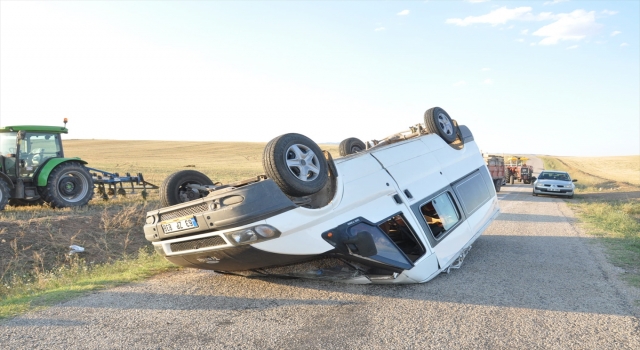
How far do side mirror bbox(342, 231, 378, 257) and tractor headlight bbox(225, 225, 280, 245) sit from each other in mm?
801

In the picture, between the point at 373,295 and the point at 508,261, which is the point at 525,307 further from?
the point at 508,261

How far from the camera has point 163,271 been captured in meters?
6.89

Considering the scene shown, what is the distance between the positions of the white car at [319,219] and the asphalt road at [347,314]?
12.2 inches

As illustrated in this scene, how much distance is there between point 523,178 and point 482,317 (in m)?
36.9

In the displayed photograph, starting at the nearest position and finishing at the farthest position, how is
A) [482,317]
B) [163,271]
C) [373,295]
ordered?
[482,317] < [373,295] < [163,271]

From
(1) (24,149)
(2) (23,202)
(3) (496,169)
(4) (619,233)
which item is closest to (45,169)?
(1) (24,149)

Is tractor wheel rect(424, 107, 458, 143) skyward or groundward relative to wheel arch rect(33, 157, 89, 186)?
skyward

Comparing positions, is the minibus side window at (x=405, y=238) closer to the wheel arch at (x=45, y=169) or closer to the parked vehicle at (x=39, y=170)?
the parked vehicle at (x=39, y=170)

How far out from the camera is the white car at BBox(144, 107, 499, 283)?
16.1 ft

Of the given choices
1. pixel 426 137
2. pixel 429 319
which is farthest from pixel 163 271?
pixel 426 137

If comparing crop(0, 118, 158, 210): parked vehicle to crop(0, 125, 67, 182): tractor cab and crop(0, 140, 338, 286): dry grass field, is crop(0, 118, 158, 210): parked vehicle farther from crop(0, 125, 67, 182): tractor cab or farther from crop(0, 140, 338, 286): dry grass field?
crop(0, 140, 338, 286): dry grass field

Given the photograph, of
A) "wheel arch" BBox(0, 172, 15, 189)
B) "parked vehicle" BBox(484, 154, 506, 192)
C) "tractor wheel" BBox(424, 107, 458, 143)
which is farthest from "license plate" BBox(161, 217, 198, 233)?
"parked vehicle" BBox(484, 154, 506, 192)

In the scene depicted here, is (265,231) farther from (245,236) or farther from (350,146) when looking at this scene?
(350,146)

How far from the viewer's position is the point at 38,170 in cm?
1447
